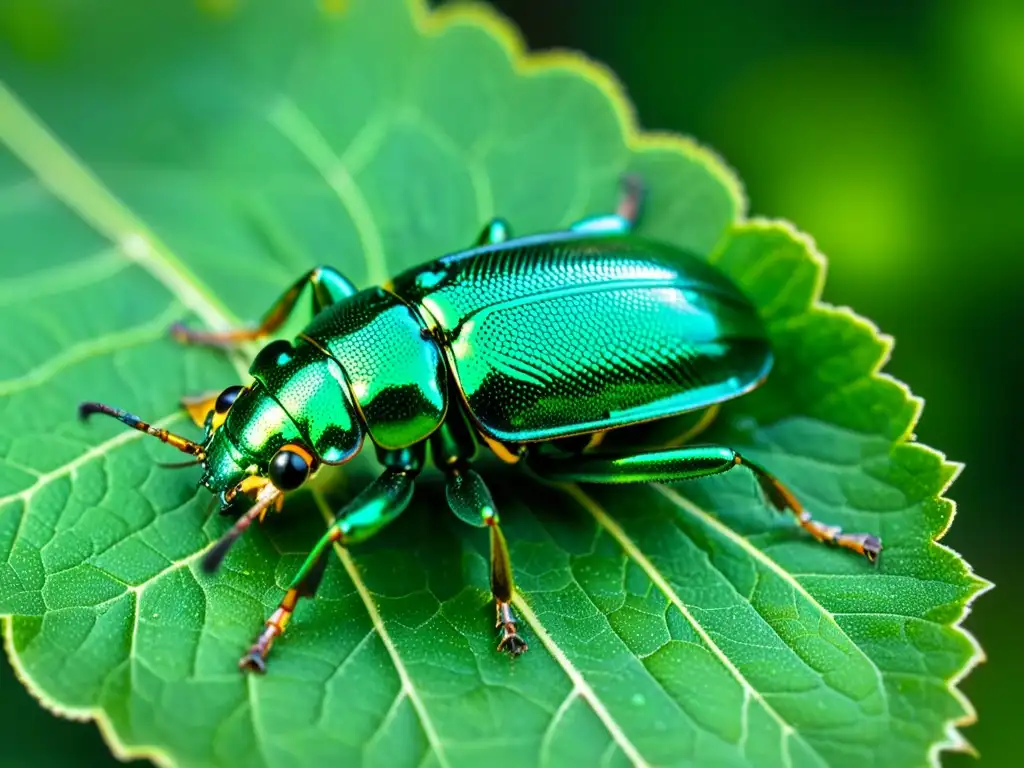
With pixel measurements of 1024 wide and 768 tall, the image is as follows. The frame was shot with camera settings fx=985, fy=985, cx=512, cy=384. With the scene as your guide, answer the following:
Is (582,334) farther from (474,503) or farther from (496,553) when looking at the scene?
(496,553)

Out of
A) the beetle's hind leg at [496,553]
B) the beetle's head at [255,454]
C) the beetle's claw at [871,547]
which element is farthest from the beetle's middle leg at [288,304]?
the beetle's claw at [871,547]

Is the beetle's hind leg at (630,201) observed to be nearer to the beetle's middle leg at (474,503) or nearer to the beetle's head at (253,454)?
the beetle's middle leg at (474,503)

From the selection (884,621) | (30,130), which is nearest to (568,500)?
(884,621)

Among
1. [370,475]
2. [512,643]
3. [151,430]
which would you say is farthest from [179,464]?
[512,643]

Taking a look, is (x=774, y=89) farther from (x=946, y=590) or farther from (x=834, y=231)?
(x=946, y=590)

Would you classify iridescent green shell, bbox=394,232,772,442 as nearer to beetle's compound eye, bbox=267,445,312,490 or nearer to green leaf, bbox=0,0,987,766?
green leaf, bbox=0,0,987,766

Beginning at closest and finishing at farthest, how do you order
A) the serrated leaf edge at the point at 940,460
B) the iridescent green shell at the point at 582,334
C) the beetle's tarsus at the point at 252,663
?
the serrated leaf edge at the point at 940,460 → the beetle's tarsus at the point at 252,663 → the iridescent green shell at the point at 582,334
